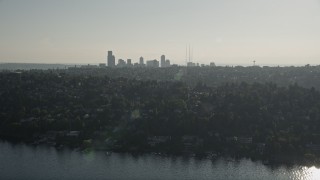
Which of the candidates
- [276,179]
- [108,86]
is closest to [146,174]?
[276,179]

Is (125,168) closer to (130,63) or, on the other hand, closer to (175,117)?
(175,117)

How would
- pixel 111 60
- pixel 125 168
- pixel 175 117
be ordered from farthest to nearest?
pixel 111 60 < pixel 175 117 < pixel 125 168

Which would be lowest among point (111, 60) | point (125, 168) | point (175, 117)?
point (125, 168)

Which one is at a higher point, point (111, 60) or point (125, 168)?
point (111, 60)

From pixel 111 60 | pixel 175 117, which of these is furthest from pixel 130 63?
pixel 175 117

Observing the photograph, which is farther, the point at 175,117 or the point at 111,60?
the point at 111,60

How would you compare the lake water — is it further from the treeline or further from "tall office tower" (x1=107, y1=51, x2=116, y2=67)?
"tall office tower" (x1=107, y1=51, x2=116, y2=67)

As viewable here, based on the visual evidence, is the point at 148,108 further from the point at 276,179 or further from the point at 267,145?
the point at 276,179

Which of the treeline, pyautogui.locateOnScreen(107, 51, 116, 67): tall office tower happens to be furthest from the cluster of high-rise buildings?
the treeline
